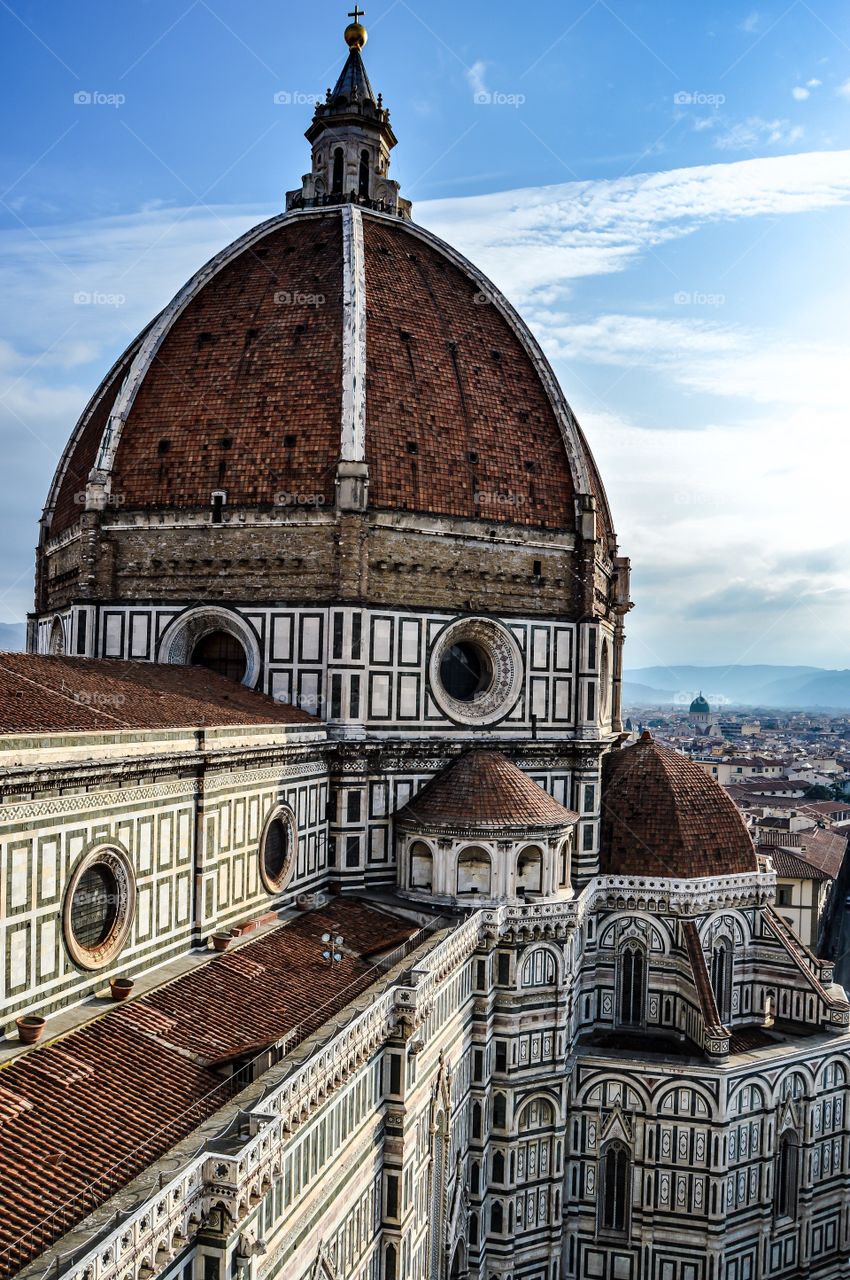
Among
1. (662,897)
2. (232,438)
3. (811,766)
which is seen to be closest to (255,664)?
(232,438)

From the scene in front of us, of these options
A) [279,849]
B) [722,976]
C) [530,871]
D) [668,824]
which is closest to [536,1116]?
[530,871]

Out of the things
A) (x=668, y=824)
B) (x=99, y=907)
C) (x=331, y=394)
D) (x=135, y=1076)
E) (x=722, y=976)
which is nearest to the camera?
(x=135, y=1076)

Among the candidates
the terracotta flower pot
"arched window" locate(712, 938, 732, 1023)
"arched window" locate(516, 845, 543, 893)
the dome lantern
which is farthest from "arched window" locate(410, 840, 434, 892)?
the dome lantern

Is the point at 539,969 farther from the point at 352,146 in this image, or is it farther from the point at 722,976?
the point at 352,146

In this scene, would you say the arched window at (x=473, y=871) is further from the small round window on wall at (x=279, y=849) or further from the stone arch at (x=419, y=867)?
the small round window on wall at (x=279, y=849)

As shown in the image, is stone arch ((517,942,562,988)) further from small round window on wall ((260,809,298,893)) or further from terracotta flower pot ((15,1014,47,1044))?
terracotta flower pot ((15,1014,47,1044))
